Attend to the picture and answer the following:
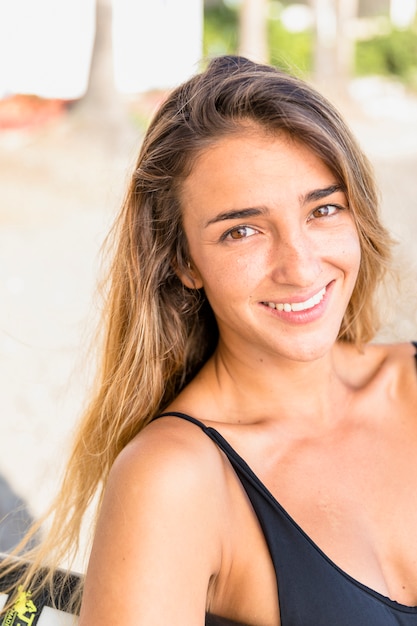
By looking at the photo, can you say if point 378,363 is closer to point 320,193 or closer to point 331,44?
point 320,193

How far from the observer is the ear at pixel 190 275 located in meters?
2.01

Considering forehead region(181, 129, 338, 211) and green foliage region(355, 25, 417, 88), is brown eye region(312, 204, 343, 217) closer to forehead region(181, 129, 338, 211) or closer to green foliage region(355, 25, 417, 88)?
forehead region(181, 129, 338, 211)

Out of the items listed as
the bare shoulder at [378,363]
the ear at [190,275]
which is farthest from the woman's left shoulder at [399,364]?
the ear at [190,275]

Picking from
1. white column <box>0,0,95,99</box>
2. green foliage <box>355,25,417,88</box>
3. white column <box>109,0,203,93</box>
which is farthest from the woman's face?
green foliage <box>355,25,417,88</box>

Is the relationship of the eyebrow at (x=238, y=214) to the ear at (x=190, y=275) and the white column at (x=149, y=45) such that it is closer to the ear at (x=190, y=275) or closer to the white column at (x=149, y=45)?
the ear at (x=190, y=275)

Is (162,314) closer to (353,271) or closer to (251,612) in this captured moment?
(353,271)

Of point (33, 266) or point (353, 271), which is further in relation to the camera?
point (33, 266)

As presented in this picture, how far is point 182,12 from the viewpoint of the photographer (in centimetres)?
1463

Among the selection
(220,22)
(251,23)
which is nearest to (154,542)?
(251,23)

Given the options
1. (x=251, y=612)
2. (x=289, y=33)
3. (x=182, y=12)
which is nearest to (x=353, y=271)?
(x=251, y=612)

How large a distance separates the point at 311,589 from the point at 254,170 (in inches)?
32.2

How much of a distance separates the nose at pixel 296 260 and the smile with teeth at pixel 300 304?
4 cm

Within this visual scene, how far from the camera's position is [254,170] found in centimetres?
180

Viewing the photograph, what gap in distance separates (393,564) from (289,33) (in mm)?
15309
